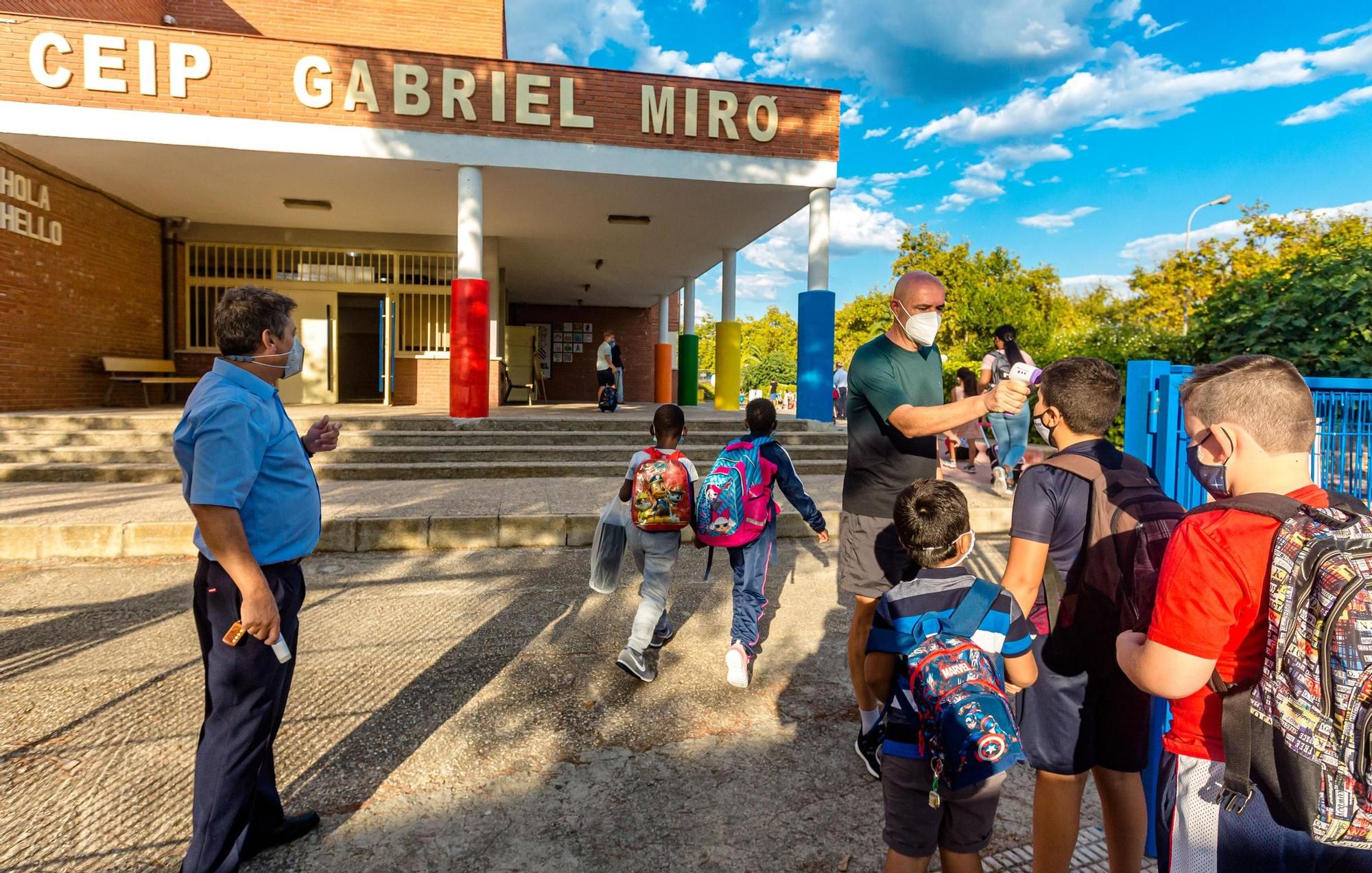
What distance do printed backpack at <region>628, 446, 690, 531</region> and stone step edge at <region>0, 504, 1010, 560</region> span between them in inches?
117

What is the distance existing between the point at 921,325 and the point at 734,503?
3.88 ft

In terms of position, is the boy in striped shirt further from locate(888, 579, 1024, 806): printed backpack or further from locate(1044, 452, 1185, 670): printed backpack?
locate(1044, 452, 1185, 670): printed backpack

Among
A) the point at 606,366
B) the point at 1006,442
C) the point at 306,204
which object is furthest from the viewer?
the point at 606,366

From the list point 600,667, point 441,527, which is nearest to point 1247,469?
point 600,667

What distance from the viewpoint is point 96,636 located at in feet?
13.6

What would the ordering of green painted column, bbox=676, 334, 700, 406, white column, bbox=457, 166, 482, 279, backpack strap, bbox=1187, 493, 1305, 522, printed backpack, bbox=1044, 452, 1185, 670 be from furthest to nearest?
green painted column, bbox=676, 334, 700, 406, white column, bbox=457, 166, 482, 279, printed backpack, bbox=1044, 452, 1185, 670, backpack strap, bbox=1187, 493, 1305, 522

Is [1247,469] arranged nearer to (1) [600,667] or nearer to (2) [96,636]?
(1) [600,667]

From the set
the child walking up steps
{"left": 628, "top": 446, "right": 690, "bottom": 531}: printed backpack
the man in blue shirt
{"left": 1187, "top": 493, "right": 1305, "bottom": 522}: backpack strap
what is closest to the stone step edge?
{"left": 628, "top": 446, "right": 690, "bottom": 531}: printed backpack

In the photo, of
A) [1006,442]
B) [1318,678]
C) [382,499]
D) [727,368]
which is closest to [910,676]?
[1318,678]

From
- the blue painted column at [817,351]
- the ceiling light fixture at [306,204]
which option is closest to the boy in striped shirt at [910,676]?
the blue painted column at [817,351]

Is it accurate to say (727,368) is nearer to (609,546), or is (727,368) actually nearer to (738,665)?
(609,546)

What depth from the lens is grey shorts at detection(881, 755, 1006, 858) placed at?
1867 millimetres

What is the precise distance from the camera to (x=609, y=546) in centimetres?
386

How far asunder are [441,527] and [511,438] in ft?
12.2
